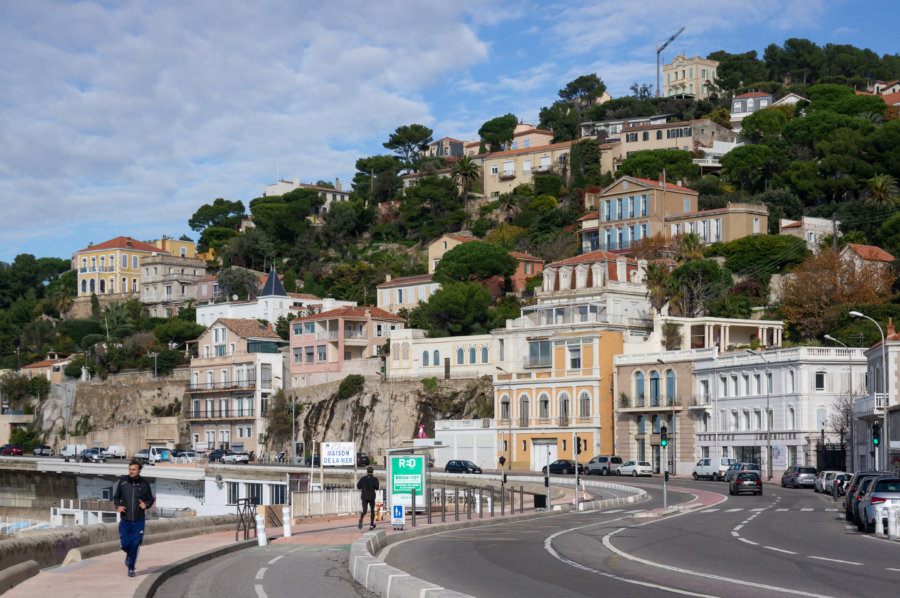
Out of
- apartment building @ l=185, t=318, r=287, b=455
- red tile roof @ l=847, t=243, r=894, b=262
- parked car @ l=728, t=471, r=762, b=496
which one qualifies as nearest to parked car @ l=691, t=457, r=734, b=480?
parked car @ l=728, t=471, r=762, b=496

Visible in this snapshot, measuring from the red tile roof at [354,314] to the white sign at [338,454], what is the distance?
62.7m

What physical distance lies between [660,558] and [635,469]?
5518 centimetres

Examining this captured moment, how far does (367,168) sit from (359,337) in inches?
2695

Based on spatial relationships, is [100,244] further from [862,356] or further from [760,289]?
[862,356]

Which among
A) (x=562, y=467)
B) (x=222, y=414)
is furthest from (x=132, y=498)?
(x=222, y=414)

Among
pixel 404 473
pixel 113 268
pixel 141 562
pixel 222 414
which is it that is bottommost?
pixel 141 562

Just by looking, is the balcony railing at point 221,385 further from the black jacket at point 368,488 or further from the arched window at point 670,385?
the black jacket at point 368,488

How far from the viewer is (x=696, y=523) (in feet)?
116

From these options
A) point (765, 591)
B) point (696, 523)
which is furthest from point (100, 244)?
point (765, 591)

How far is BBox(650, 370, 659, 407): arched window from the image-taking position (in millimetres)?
83188

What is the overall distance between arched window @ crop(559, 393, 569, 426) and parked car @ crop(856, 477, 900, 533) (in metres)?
56.4

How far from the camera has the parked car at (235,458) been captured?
94625 mm

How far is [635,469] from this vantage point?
7769cm

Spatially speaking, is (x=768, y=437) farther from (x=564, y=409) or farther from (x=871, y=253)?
(x=871, y=253)
